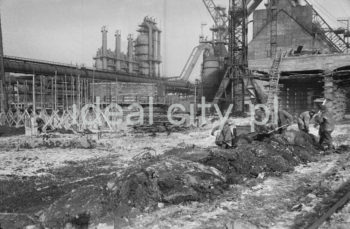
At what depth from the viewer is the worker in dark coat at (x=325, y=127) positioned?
974cm

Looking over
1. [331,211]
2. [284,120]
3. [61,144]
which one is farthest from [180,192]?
[61,144]

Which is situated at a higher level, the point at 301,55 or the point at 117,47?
the point at 117,47

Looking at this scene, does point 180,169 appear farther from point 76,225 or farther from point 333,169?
point 333,169

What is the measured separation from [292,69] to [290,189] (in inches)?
571

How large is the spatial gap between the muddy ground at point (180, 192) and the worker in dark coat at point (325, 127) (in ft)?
2.37

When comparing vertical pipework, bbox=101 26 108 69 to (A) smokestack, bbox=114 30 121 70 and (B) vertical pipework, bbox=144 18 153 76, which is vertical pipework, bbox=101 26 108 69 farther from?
(B) vertical pipework, bbox=144 18 153 76

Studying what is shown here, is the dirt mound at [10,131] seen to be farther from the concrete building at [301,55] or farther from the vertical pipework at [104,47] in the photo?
the vertical pipework at [104,47]

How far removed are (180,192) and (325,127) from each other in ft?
19.4

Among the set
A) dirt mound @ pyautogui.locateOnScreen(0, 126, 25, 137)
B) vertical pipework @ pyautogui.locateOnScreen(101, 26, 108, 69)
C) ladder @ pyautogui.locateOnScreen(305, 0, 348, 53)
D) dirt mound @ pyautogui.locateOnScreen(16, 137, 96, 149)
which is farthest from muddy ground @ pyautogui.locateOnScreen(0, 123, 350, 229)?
vertical pipework @ pyautogui.locateOnScreen(101, 26, 108, 69)

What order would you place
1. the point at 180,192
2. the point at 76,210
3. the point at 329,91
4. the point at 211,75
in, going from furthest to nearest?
the point at 211,75 → the point at 329,91 → the point at 180,192 → the point at 76,210

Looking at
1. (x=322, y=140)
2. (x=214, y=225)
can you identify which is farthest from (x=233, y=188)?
(x=322, y=140)

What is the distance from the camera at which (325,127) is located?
9797 mm

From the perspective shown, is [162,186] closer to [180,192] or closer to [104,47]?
[180,192]

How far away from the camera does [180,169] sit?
242 inches
